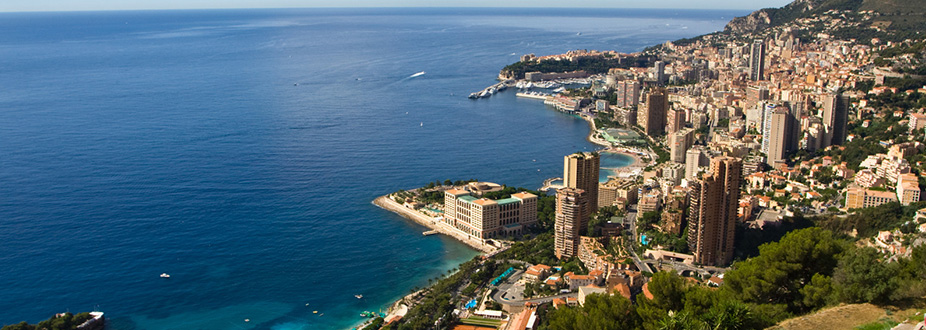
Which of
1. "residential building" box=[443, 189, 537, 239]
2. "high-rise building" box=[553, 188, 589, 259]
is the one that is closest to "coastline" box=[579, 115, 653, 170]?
"residential building" box=[443, 189, 537, 239]

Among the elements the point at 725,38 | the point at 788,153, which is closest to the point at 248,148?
the point at 788,153

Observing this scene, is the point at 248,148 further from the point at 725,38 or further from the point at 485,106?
the point at 725,38

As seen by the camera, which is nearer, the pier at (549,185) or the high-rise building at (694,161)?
the high-rise building at (694,161)

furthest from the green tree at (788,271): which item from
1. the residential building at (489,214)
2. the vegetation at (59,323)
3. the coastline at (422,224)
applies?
the vegetation at (59,323)

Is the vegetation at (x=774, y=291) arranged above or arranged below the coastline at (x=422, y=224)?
above

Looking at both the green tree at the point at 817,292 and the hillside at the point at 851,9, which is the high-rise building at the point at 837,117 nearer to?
the green tree at the point at 817,292

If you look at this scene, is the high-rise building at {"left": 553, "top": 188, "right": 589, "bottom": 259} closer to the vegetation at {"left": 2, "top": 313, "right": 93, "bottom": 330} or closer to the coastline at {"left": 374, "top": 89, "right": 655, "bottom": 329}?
the coastline at {"left": 374, "top": 89, "right": 655, "bottom": 329}

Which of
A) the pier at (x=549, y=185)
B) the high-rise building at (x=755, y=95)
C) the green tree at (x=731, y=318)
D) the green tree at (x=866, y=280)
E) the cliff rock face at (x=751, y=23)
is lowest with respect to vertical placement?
Answer: the pier at (x=549, y=185)
